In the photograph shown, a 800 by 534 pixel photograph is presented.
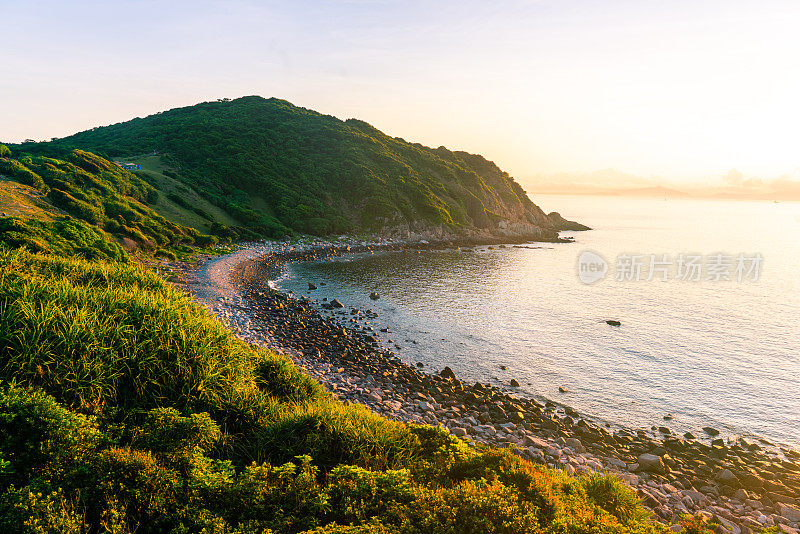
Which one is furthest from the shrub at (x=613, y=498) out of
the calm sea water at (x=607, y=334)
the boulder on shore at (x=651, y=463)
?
the calm sea water at (x=607, y=334)

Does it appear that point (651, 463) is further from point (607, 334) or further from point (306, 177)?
point (306, 177)

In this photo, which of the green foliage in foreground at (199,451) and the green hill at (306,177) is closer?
the green foliage in foreground at (199,451)

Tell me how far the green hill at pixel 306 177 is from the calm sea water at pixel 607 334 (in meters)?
22.1

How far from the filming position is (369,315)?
28422 mm

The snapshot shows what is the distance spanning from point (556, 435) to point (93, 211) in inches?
1660

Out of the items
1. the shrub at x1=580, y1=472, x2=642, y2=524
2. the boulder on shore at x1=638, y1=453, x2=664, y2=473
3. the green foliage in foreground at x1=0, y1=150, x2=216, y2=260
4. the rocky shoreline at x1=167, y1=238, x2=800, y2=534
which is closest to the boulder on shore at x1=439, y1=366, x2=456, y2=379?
the rocky shoreline at x1=167, y1=238, x2=800, y2=534

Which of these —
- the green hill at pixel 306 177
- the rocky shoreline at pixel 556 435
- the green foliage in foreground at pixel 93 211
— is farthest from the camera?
the green hill at pixel 306 177

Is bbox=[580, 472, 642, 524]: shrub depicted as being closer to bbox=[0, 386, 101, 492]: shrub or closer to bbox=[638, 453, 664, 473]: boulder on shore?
bbox=[638, 453, 664, 473]: boulder on shore

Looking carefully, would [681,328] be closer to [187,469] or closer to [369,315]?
[369,315]

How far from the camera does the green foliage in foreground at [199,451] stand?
496 cm

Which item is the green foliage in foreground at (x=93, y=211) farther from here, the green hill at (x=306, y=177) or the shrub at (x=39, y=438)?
the shrub at (x=39, y=438)

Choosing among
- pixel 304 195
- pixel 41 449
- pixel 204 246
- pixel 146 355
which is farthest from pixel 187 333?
pixel 304 195

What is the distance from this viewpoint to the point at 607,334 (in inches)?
1042

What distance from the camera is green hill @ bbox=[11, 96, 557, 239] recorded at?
64.9 meters
